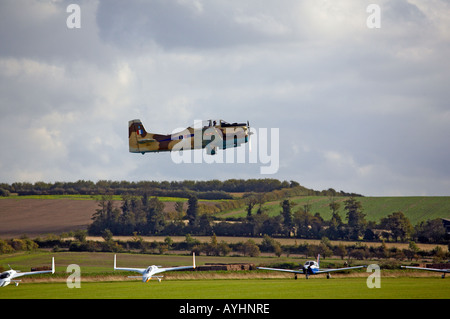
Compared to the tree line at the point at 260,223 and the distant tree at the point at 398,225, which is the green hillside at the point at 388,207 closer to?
the tree line at the point at 260,223

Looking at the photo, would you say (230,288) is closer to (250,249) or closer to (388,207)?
(250,249)

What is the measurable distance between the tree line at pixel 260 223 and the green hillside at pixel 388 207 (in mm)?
2251

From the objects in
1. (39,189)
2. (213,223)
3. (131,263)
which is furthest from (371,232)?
(39,189)

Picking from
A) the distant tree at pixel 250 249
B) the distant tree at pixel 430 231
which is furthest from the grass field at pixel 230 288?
the distant tree at pixel 430 231

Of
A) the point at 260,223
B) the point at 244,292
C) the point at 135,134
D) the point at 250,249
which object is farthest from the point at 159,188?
the point at 244,292

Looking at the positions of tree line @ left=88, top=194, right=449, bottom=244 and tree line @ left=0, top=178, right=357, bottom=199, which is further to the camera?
tree line @ left=0, top=178, right=357, bottom=199

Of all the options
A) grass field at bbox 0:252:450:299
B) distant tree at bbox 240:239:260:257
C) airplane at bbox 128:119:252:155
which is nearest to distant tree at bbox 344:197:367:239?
distant tree at bbox 240:239:260:257

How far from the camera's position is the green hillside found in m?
141

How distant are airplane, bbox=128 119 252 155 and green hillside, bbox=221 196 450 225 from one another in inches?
3144

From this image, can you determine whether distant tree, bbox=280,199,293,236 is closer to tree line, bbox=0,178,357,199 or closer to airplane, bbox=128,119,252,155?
tree line, bbox=0,178,357,199

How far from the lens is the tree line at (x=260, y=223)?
126312 millimetres

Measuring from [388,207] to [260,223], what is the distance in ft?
117

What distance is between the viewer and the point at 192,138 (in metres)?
64.8
